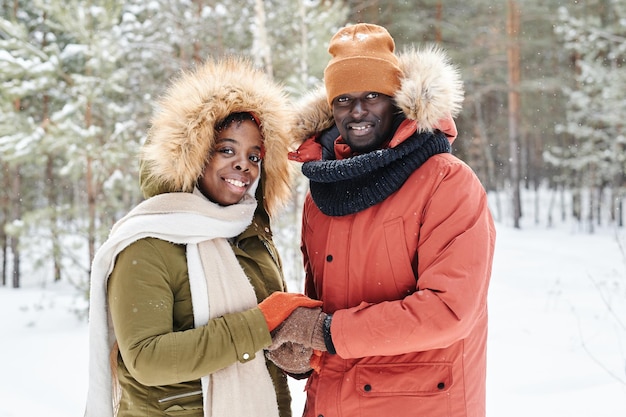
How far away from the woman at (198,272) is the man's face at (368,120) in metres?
0.46

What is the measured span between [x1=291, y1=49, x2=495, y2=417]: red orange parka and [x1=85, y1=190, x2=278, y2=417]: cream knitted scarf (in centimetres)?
29

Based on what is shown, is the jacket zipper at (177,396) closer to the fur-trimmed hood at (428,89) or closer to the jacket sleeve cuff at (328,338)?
the jacket sleeve cuff at (328,338)

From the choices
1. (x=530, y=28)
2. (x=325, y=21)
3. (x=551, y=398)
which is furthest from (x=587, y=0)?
(x=551, y=398)

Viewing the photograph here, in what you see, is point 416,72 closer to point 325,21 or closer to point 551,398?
point 551,398

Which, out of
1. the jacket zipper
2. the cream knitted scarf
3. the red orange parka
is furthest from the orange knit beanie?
the jacket zipper

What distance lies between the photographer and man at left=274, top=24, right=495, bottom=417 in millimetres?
2049

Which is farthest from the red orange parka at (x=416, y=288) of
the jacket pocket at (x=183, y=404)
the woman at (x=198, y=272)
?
the jacket pocket at (x=183, y=404)

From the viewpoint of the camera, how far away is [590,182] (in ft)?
65.2

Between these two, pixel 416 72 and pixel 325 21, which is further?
pixel 325 21

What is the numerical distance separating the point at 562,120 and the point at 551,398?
23.1m

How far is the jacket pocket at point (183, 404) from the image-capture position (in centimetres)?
225

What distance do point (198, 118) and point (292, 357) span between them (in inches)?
45.6

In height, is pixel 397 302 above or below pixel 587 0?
below

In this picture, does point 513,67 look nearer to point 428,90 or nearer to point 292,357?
point 428,90
